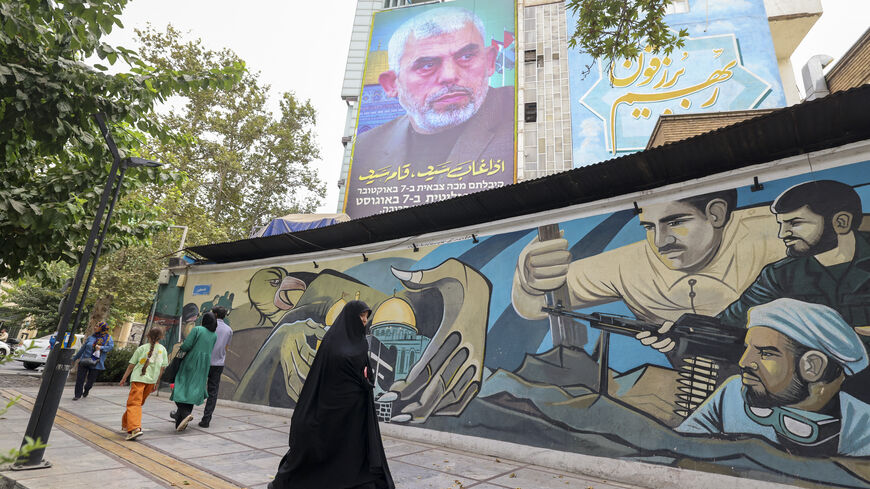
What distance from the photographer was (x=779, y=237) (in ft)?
14.3

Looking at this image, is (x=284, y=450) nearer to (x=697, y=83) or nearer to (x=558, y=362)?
(x=558, y=362)

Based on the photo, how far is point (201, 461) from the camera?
15.3 ft

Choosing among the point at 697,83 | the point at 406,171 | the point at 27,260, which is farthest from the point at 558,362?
the point at 697,83

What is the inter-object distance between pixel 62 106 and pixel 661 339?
6.97 m

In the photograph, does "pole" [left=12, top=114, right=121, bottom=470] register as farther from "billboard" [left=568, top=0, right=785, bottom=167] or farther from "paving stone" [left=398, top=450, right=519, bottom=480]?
"billboard" [left=568, top=0, right=785, bottom=167]

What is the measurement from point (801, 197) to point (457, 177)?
14.5 metres

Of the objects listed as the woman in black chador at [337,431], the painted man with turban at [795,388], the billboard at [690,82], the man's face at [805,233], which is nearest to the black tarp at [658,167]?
the man's face at [805,233]

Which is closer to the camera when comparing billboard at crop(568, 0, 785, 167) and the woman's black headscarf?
the woman's black headscarf

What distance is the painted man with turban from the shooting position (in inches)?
146

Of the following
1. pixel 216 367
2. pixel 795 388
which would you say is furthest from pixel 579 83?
pixel 216 367

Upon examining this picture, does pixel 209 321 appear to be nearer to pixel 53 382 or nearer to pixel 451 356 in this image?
pixel 53 382

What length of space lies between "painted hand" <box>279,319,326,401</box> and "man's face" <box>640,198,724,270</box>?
6081mm

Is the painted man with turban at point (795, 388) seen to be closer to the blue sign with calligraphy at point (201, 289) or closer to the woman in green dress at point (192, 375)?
the woman in green dress at point (192, 375)

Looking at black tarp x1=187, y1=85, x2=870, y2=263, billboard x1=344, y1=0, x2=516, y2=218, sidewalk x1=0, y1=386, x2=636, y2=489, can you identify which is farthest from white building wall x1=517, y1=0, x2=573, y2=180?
sidewalk x1=0, y1=386, x2=636, y2=489
